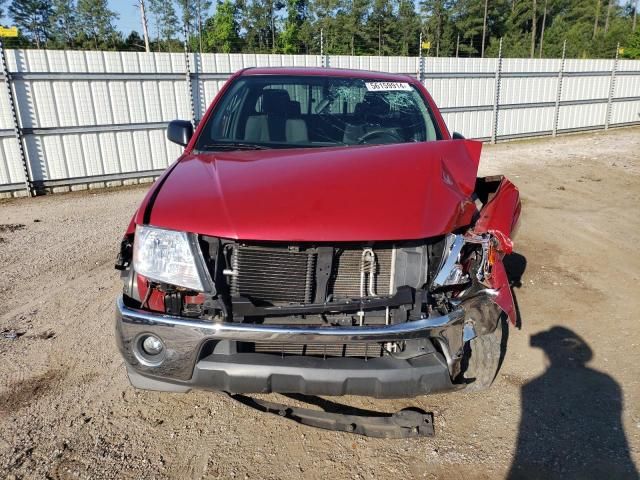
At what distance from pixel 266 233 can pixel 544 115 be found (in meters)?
15.0

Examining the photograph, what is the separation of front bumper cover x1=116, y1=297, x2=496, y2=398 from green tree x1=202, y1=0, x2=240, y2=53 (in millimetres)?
50338

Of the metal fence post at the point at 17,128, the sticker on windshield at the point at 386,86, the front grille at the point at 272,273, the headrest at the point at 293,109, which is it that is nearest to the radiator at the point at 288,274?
the front grille at the point at 272,273

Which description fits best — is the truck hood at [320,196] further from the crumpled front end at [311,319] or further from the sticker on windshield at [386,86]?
the sticker on windshield at [386,86]

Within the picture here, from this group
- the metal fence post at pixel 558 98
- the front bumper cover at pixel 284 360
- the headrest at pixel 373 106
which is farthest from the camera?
the metal fence post at pixel 558 98

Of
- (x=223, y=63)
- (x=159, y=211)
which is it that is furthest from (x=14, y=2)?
(x=159, y=211)

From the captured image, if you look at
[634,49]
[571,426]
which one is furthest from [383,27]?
[571,426]

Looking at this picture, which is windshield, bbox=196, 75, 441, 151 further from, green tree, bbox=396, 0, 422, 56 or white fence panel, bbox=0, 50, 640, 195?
green tree, bbox=396, 0, 422, 56

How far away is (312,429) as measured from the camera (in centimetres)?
256

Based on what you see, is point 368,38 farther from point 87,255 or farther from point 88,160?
point 87,255

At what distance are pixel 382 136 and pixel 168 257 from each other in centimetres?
181

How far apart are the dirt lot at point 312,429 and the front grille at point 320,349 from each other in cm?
59

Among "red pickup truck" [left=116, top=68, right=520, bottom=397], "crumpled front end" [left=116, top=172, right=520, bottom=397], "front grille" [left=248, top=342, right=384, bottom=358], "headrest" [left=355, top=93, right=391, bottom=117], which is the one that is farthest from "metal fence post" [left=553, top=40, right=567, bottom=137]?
"front grille" [left=248, top=342, right=384, bottom=358]

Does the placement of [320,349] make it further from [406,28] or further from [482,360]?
[406,28]

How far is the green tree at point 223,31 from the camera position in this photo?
49.7 meters
